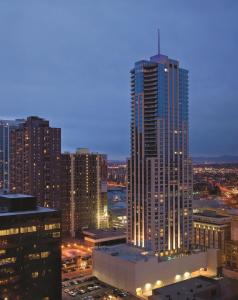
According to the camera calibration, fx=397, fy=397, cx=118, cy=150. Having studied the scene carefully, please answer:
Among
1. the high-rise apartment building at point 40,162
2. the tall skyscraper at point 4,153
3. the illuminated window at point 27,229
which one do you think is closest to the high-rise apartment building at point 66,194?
the high-rise apartment building at point 40,162

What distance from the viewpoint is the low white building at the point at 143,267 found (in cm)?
6794

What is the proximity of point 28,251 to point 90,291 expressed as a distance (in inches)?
801

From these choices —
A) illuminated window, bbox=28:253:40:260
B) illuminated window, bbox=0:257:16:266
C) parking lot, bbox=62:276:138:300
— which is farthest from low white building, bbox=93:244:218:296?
illuminated window, bbox=0:257:16:266

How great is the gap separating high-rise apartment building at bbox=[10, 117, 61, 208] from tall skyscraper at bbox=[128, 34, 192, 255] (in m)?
27.1

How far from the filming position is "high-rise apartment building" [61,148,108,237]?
115 m

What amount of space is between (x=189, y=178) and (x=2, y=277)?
5218cm

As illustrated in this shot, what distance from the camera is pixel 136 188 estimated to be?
87250mm

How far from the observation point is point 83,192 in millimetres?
118000

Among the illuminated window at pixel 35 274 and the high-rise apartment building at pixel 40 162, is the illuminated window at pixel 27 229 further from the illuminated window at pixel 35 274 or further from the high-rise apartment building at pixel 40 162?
the high-rise apartment building at pixel 40 162

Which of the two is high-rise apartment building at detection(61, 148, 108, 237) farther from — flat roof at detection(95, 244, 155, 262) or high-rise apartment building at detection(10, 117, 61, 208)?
flat roof at detection(95, 244, 155, 262)

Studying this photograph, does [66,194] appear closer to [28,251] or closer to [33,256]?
[33,256]

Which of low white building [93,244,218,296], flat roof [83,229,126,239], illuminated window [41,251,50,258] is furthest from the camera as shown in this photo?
flat roof [83,229,126,239]

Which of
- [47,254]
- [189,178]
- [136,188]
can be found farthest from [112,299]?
[189,178]

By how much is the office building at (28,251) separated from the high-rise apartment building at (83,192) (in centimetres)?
6169
